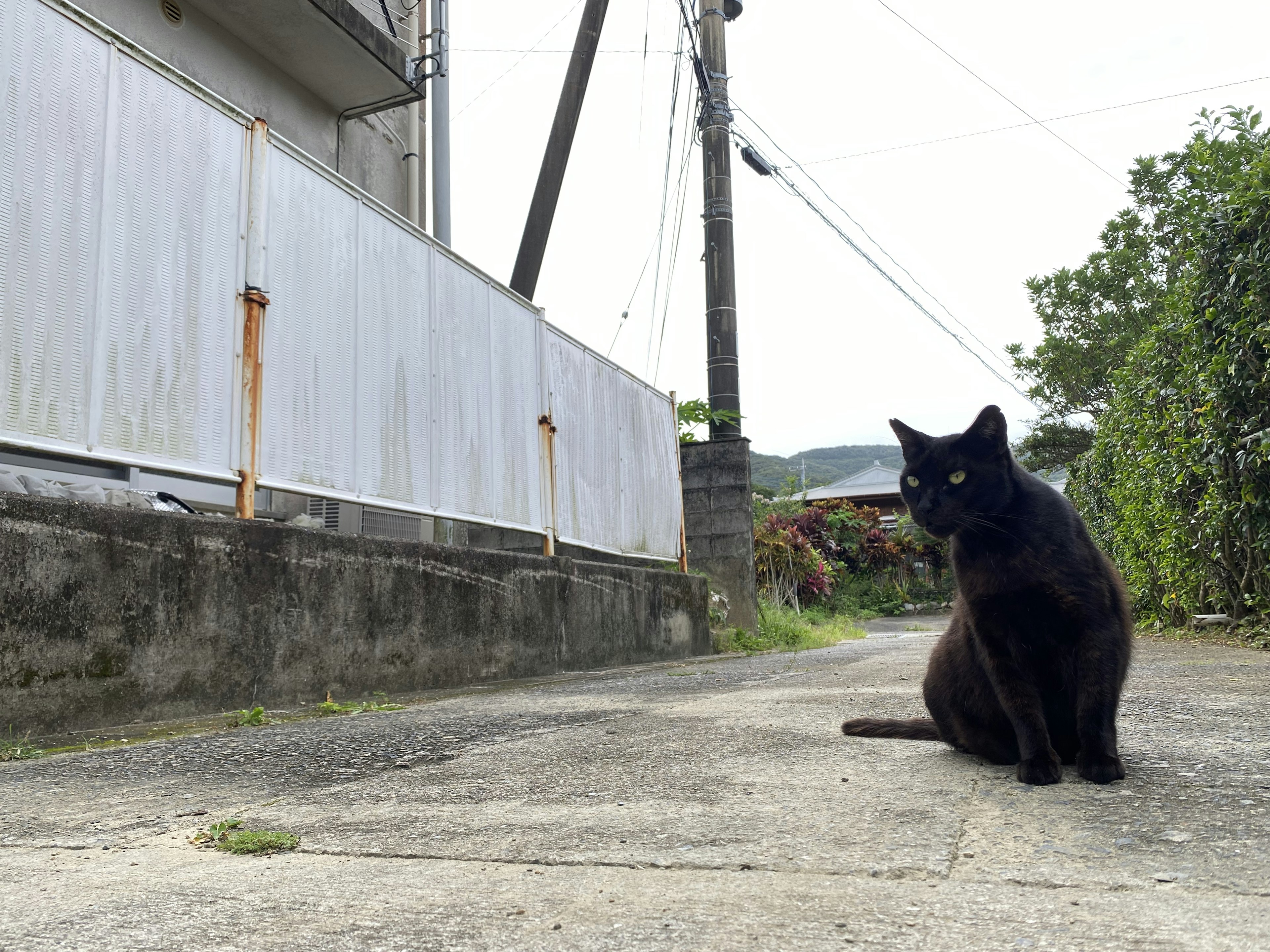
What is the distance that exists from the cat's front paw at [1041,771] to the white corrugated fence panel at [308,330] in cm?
283

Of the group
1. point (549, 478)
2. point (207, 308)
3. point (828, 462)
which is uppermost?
point (828, 462)

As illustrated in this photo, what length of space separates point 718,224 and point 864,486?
2785 centimetres

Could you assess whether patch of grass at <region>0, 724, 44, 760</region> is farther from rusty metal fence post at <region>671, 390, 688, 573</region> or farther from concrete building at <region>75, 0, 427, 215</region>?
rusty metal fence post at <region>671, 390, 688, 573</region>

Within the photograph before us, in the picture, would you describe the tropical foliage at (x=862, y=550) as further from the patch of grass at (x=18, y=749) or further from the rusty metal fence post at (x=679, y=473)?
the patch of grass at (x=18, y=749)

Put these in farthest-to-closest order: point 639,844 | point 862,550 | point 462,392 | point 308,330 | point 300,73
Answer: point 862,550
point 300,73
point 462,392
point 308,330
point 639,844

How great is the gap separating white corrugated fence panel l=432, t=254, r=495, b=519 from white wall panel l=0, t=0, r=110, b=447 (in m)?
1.90

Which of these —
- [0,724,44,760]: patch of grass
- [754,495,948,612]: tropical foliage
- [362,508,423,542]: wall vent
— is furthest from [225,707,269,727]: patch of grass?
[754,495,948,612]: tropical foliage

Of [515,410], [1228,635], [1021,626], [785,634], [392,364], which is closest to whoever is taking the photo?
[1021,626]

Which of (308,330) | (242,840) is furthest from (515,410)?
(242,840)

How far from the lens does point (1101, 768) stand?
5.84 ft

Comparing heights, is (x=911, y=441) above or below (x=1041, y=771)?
above

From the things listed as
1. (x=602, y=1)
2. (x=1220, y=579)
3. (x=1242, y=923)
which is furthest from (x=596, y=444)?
(x=1242, y=923)

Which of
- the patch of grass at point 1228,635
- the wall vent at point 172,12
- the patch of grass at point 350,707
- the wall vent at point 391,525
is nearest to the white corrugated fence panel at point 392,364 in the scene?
the patch of grass at point 350,707

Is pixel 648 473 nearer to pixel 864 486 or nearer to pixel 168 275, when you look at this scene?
pixel 168 275
